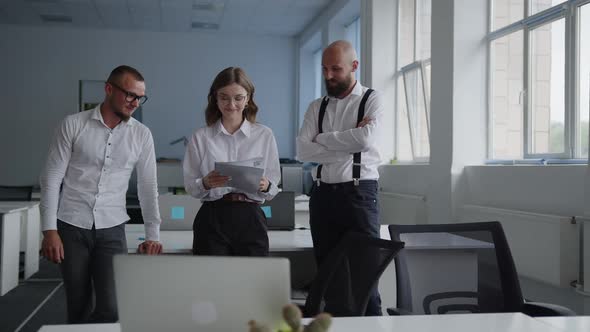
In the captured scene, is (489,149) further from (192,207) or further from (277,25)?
(277,25)

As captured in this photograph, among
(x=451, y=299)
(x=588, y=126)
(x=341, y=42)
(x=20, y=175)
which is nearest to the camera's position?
(x=451, y=299)

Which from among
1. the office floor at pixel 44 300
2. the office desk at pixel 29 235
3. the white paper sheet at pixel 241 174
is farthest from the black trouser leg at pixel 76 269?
the office desk at pixel 29 235

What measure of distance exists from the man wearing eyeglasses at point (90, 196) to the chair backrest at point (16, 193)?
459cm

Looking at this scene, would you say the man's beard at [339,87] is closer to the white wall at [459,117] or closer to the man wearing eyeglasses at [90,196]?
the man wearing eyeglasses at [90,196]

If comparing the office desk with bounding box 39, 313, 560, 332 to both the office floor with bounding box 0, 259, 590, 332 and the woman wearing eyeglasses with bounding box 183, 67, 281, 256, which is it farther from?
the office floor with bounding box 0, 259, 590, 332

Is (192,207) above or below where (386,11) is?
below

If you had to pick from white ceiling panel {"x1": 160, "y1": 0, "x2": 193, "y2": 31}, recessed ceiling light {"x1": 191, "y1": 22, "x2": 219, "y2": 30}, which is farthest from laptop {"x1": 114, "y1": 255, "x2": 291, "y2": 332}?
recessed ceiling light {"x1": 191, "y1": 22, "x2": 219, "y2": 30}

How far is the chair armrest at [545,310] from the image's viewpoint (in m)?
2.04

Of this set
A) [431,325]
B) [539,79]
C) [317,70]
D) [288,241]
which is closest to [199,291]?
[431,325]

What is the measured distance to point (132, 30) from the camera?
10328 millimetres

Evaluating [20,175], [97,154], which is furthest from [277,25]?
[97,154]

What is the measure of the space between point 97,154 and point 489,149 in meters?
3.63

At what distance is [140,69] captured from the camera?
10.3 metres

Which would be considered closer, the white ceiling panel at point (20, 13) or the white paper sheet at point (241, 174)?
the white paper sheet at point (241, 174)
